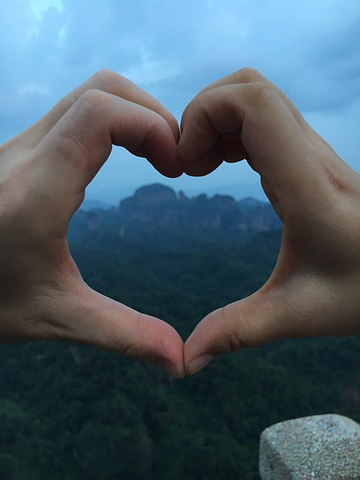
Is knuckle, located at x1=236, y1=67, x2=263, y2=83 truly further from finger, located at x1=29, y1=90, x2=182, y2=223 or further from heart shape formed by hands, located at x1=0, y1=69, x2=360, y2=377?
finger, located at x1=29, y1=90, x2=182, y2=223

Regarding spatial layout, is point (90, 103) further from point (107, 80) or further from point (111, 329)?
point (111, 329)

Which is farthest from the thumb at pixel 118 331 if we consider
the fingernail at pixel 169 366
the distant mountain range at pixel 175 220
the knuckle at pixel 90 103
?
the distant mountain range at pixel 175 220

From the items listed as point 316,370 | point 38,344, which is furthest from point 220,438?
point 38,344

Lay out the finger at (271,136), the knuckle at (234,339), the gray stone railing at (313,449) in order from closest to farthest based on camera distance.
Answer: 1. the finger at (271,136)
2. the knuckle at (234,339)
3. the gray stone railing at (313,449)

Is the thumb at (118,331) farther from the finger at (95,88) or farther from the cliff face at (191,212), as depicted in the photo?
the cliff face at (191,212)

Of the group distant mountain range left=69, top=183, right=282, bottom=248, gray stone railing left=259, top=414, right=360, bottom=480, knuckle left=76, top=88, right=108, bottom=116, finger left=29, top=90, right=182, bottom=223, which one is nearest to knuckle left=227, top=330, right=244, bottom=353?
finger left=29, top=90, right=182, bottom=223

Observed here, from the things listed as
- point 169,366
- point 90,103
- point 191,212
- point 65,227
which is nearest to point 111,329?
point 169,366
